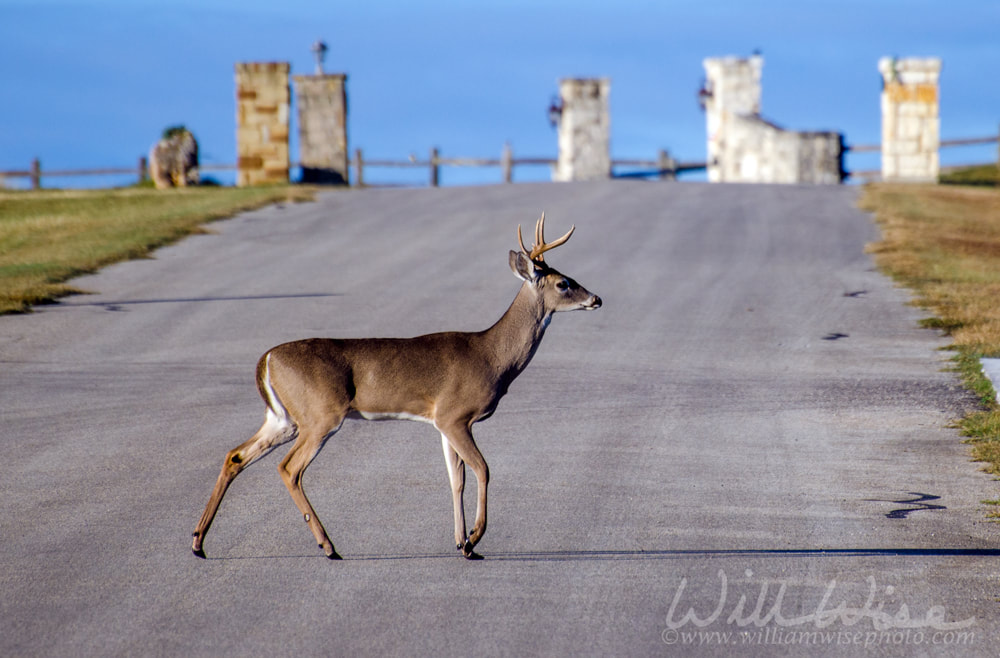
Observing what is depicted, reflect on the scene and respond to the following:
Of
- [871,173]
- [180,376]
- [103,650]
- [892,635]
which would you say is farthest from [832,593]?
[871,173]

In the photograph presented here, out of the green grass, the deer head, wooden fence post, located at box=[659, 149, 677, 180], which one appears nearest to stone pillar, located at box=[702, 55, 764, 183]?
wooden fence post, located at box=[659, 149, 677, 180]

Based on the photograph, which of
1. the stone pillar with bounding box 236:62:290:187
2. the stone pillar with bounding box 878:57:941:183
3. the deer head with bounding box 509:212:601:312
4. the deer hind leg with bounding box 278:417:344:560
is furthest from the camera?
the stone pillar with bounding box 878:57:941:183

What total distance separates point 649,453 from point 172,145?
27223mm

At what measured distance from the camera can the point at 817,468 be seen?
10.5 m

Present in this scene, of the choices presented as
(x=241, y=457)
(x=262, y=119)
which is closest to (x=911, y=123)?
(x=262, y=119)

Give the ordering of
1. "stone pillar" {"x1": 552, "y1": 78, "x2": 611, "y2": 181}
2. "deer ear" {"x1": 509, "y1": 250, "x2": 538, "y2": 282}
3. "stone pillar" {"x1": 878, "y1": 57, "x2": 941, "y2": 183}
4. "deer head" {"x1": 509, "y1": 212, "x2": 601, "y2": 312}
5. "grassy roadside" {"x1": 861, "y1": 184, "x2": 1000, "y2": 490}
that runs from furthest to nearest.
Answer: "stone pillar" {"x1": 552, "y1": 78, "x2": 611, "y2": 181}
"stone pillar" {"x1": 878, "y1": 57, "x2": 941, "y2": 183}
"grassy roadside" {"x1": 861, "y1": 184, "x2": 1000, "y2": 490}
"deer head" {"x1": 509, "y1": 212, "x2": 601, "y2": 312}
"deer ear" {"x1": 509, "y1": 250, "x2": 538, "y2": 282}

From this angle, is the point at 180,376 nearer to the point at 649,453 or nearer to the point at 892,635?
the point at 649,453

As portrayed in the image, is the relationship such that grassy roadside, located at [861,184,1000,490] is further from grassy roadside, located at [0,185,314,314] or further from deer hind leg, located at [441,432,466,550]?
grassy roadside, located at [0,185,314,314]

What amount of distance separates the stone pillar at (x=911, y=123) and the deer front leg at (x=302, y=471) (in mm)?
31618

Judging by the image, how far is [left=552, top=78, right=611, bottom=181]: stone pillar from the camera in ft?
125

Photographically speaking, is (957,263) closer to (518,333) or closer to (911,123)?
(518,333)

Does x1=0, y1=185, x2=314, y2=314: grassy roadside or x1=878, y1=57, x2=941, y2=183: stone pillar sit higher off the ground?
x1=878, y1=57, x2=941, y2=183: stone pillar

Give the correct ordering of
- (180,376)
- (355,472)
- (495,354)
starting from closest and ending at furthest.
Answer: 1. (495,354)
2. (355,472)
3. (180,376)

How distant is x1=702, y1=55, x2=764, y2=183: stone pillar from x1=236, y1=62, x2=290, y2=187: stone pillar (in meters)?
13.8
